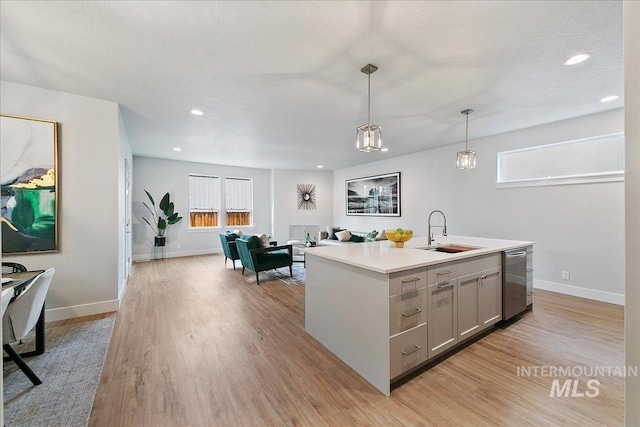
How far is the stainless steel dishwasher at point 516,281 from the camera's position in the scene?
9.25 feet

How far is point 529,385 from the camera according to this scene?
195 centimetres

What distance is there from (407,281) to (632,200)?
4.47ft

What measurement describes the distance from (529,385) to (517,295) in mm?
1289

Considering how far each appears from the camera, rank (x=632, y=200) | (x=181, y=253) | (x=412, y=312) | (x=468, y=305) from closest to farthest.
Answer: (x=632, y=200)
(x=412, y=312)
(x=468, y=305)
(x=181, y=253)

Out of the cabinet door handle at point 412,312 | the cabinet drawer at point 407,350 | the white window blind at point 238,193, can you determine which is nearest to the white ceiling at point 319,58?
the cabinet door handle at point 412,312

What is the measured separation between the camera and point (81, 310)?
3.12 meters

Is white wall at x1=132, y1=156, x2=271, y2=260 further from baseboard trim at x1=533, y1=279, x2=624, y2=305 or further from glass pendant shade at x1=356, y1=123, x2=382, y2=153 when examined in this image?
baseboard trim at x1=533, y1=279, x2=624, y2=305

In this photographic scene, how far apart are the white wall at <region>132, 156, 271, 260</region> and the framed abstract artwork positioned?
13.3 feet

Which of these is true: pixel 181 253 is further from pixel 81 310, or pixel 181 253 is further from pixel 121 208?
pixel 81 310

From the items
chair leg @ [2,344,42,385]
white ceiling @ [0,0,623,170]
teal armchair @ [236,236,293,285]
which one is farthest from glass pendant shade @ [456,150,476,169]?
chair leg @ [2,344,42,385]

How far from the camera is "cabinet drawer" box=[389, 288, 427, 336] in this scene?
1.86 m

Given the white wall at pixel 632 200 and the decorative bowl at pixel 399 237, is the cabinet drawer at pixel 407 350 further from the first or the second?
the white wall at pixel 632 200

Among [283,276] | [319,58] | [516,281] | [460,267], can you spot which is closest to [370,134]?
[319,58]

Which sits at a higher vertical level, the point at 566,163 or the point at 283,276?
the point at 566,163
